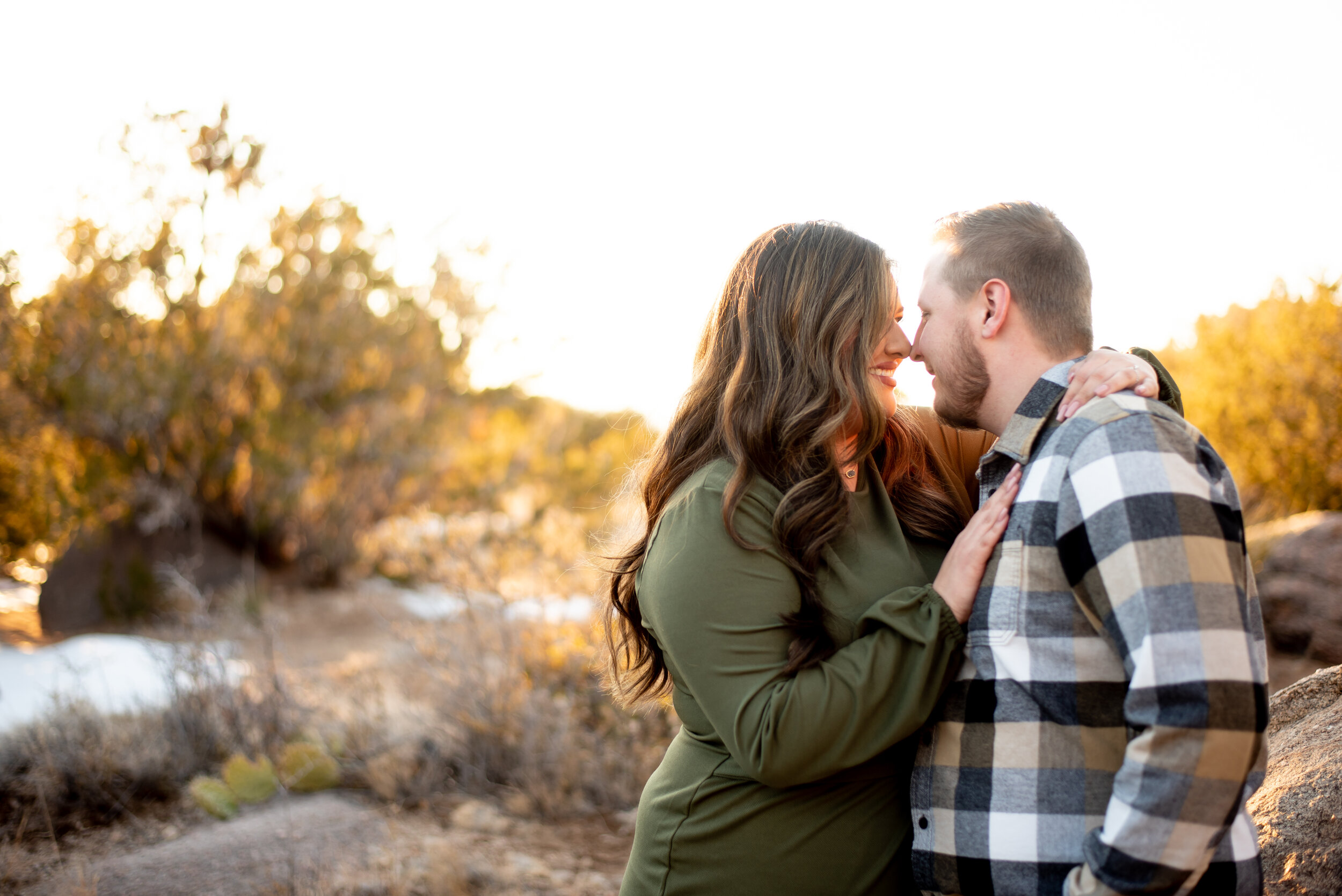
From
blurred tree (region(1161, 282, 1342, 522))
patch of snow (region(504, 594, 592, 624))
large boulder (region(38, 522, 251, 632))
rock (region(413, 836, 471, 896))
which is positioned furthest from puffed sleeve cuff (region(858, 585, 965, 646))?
large boulder (region(38, 522, 251, 632))

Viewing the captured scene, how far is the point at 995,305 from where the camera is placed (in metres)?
1.84

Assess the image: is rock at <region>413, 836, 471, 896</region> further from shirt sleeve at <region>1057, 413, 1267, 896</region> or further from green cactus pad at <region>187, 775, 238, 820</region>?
shirt sleeve at <region>1057, 413, 1267, 896</region>

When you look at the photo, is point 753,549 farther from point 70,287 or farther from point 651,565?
point 70,287

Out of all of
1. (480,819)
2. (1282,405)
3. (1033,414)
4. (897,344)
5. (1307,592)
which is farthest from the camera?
(1282,405)

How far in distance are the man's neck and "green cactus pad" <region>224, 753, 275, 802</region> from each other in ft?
13.3

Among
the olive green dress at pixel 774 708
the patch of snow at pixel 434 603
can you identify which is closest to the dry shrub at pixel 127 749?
the patch of snow at pixel 434 603

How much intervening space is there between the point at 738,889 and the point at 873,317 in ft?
3.83

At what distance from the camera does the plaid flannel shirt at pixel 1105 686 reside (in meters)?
1.32

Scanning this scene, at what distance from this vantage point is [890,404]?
2.07 metres

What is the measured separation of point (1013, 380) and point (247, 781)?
13.6 ft

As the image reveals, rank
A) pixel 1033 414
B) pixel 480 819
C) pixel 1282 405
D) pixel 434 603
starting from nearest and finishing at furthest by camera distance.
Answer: pixel 1033 414 → pixel 480 819 → pixel 434 603 → pixel 1282 405

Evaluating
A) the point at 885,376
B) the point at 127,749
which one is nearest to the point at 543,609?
the point at 127,749

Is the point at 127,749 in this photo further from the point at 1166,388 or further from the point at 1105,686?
the point at 1166,388

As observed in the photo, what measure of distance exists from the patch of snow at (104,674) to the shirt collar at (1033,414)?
4.61 metres
